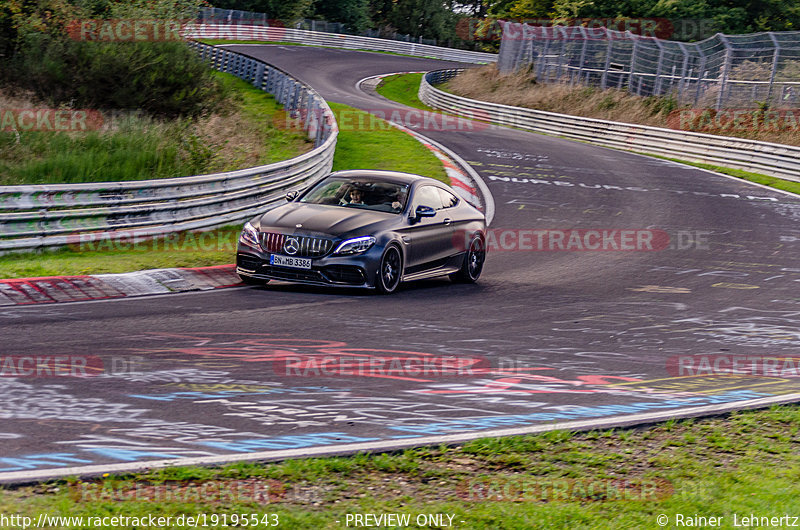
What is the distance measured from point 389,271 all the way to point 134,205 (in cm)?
450

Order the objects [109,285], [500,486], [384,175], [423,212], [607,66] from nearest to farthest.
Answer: [500,486] → [109,285] → [423,212] → [384,175] → [607,66]

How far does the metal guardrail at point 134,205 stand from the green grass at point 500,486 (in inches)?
352

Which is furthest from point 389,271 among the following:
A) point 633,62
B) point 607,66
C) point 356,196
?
point 607,66

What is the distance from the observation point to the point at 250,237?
11.6 m

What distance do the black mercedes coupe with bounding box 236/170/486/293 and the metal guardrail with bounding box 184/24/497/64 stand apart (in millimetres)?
52127

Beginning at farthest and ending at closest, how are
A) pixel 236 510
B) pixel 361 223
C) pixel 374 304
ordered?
pixel 361 223 → pixel 374 304 → pixel 236 510

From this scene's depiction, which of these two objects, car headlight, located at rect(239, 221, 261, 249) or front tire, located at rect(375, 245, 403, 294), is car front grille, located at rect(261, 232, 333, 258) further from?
front tire, located at rect(375, 245, 403, 294)

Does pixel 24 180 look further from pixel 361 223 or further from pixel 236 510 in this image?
pixel 236 510

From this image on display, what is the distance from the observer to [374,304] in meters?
10.8

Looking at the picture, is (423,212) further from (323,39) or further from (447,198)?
(323,39)

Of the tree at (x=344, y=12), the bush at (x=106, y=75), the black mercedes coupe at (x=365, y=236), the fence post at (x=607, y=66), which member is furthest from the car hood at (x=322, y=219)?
the tree at (x=344, y=12)

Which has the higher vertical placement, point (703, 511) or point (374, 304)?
point (703, 511)

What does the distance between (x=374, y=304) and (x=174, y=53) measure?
→ 22.5 m

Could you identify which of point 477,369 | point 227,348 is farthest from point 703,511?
point 227,348
